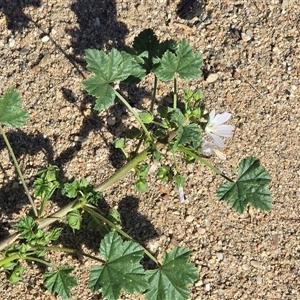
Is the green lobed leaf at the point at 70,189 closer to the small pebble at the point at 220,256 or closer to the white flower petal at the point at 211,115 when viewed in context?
the white flower petal at the point at 211,115

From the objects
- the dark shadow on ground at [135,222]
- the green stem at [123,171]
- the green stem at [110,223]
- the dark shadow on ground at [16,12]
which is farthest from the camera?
the dark shadow on ground at [16,12]

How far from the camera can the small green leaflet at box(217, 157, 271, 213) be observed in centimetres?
203

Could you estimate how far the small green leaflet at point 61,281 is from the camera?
81.9 inches

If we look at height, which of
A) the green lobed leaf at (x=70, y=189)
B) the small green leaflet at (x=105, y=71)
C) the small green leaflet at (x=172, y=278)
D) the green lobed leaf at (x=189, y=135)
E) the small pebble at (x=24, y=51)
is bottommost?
the small green leaflet at (x=172, y=278)

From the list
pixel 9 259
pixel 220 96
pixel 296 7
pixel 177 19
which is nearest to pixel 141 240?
pixel 9 259

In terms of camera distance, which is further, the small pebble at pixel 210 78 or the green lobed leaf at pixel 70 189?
the small pebble at pixel 210 78

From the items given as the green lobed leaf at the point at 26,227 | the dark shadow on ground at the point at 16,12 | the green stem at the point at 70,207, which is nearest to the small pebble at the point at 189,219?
the green stem at the point at 70,207

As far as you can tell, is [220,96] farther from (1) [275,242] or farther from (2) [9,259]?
(2) [9,259]

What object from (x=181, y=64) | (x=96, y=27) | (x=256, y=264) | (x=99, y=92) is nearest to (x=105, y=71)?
(x=99, y=92)

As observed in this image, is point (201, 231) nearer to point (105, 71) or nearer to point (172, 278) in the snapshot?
point (172, 278)

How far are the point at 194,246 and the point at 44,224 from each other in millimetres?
561

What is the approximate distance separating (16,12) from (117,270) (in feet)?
4.06

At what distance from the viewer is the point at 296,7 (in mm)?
2852

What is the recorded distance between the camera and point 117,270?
6.41 feet
